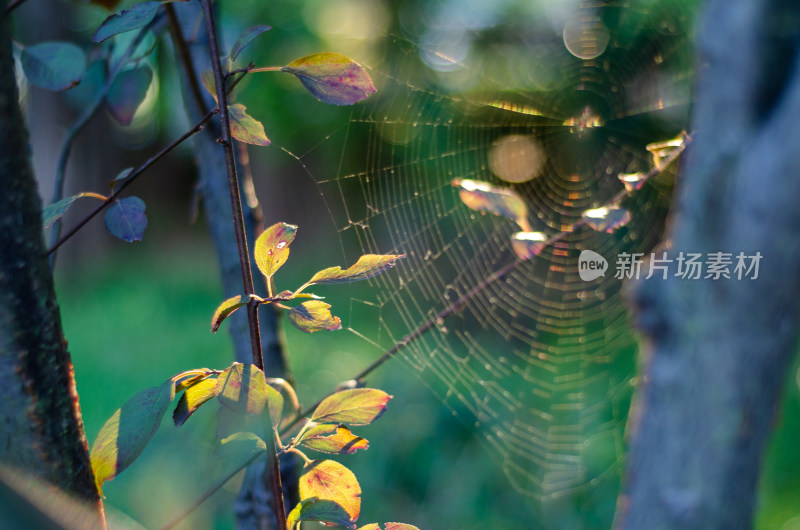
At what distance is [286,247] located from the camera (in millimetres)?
361

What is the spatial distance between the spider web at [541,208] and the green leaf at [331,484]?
4.50 ft

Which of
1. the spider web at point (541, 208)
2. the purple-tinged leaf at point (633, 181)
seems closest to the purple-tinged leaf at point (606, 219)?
the purple-tinged leaf at point (633, 181)

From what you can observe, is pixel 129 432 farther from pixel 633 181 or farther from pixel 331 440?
pixel 633 181

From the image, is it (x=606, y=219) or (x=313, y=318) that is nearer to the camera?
(x=313, y=318)

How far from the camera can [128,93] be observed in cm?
57

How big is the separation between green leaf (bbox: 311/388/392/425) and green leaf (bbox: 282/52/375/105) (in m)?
0.17

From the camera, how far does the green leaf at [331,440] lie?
1.13 ft

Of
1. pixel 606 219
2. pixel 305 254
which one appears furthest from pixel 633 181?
pixel 305 254

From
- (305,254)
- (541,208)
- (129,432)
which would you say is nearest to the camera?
(129,432)

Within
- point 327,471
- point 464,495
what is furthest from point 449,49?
point 327,471

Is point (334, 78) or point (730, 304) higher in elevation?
point (334, 78)

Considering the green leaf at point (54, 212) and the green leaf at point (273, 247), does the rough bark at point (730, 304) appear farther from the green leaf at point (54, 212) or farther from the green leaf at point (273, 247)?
Result: the green leaf at point (54, 212)

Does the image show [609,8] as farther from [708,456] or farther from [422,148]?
[708,456]

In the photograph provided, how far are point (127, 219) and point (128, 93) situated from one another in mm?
258
